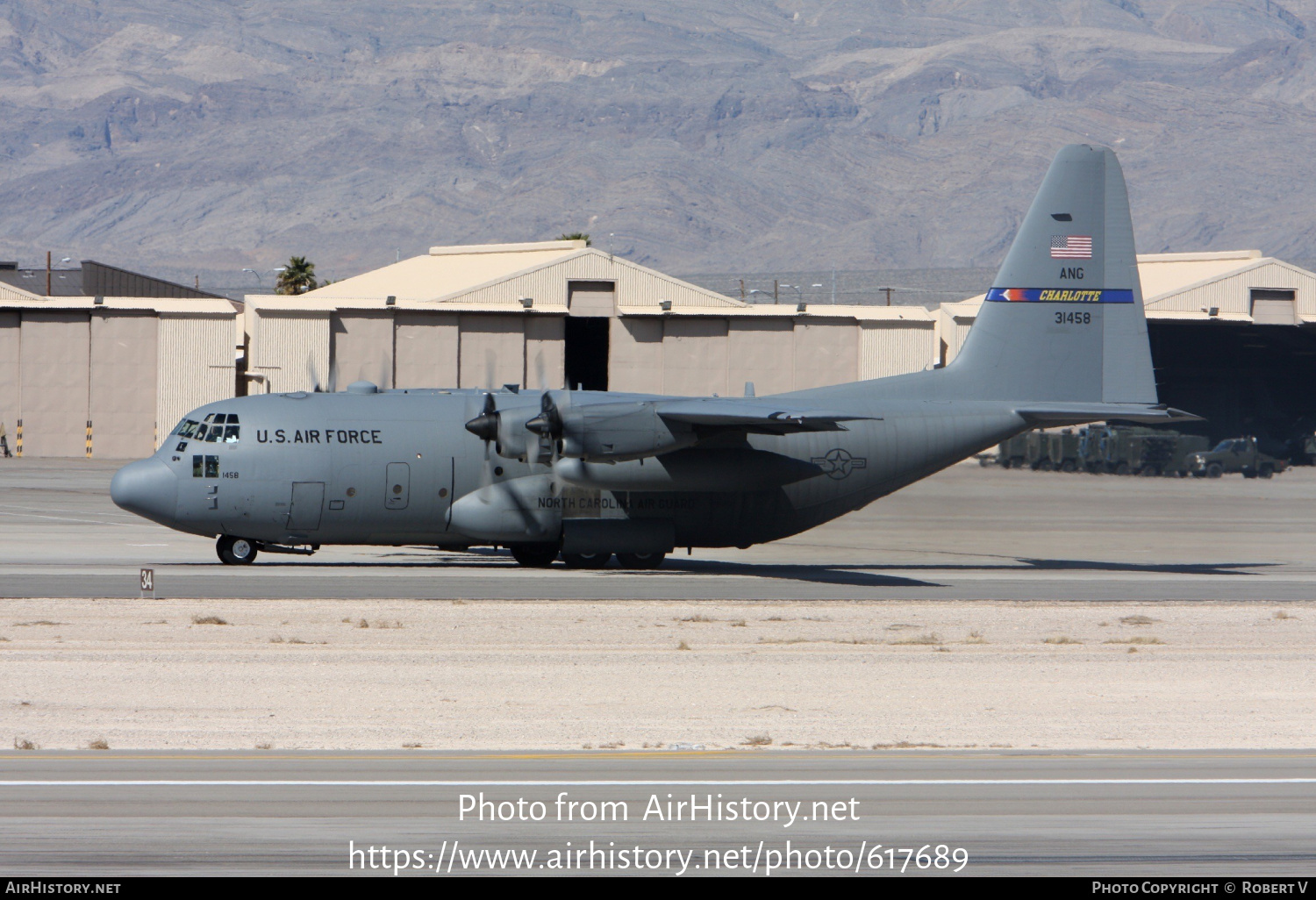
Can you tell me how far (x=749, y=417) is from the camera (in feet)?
90.0

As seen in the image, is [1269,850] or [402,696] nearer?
[1269,850]

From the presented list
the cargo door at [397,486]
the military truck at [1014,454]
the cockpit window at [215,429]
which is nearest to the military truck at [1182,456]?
the military truck at [1014,454]

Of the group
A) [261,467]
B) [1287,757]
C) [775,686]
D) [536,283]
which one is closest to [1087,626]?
[775,686]

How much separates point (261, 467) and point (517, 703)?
13.8m

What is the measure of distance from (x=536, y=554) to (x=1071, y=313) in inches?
507

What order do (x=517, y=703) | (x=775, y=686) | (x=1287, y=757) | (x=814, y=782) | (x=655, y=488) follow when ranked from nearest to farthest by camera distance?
(x=814, y=782) → (x=1287, y=757) → (x=517, y=703) → (x=775, y=686) → (x=655, y=488)

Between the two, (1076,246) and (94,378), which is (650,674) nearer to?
(1076,246)

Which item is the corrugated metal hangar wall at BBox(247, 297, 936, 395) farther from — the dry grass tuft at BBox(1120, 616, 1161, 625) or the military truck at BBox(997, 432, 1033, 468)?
the dry grass tuft at BBox(1120, 616, 1161, 625)

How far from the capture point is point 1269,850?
1009 centimetres

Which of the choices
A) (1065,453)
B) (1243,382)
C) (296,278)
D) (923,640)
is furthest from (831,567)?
(296,278)

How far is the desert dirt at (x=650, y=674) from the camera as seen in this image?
48.3 feet

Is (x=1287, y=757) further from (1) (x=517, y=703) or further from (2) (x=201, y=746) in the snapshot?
(2) (x=201, y=746)

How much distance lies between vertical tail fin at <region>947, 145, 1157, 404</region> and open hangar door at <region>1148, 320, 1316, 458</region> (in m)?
50.8

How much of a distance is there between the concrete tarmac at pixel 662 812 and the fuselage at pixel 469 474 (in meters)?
16.1
